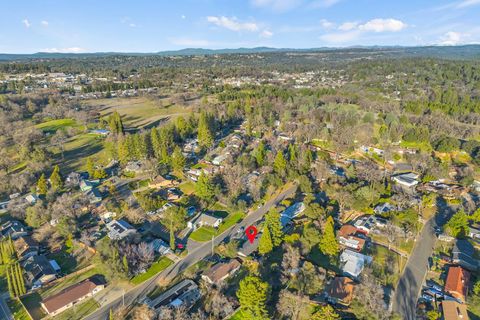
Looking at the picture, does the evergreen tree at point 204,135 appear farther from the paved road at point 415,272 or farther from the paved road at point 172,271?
the paved road at point 415,272

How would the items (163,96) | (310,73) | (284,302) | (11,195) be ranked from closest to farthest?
1. (284,302)
2. (11,195)
3. (163,96)
4. (310,73)

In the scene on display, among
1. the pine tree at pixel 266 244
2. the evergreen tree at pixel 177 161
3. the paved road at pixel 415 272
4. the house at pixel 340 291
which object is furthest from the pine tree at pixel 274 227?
the evergreen tree at pixel 177 161

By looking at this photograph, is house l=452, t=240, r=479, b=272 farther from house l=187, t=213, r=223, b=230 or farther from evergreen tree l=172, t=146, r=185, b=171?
evergreen tree l=172, t=146, r=185, b=171

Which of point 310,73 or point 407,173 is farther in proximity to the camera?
point 310,73

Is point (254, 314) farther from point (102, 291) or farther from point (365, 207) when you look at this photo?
point (365, 207)

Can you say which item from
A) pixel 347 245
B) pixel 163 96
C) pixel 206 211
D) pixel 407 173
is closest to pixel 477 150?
pixel 407 173

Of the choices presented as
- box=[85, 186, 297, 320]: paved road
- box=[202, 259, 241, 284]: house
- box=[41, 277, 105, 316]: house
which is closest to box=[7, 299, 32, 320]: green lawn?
box=[41, 277, 105, 316]: house
